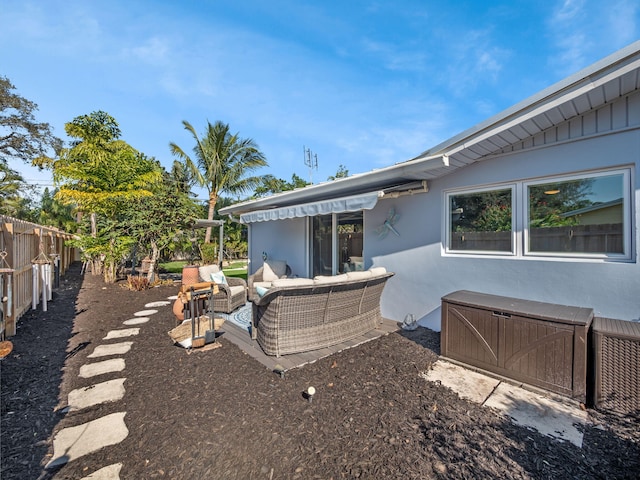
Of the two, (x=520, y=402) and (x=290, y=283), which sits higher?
(x=290, y=283)

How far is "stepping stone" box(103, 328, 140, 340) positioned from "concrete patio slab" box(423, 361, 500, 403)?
7.39 m

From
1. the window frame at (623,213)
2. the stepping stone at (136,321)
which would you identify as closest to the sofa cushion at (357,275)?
the window frame at (623,213)

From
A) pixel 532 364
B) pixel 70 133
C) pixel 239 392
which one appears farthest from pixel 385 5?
pixel 70 133

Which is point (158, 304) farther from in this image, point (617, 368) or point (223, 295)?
point (617, 368)

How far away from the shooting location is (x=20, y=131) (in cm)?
2711

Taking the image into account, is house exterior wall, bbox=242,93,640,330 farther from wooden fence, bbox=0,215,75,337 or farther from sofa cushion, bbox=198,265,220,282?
wooden fence, bbox=0,215,75,337

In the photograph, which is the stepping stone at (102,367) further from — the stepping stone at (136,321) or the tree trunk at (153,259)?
the tree trunk at (153,259)

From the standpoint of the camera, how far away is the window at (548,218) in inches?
196

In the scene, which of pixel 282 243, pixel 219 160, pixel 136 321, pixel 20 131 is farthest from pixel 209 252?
pixel 20 131

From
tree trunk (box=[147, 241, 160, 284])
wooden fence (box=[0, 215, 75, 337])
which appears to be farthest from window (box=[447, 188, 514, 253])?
tree trunk (box=[147, 241, 160, 284])

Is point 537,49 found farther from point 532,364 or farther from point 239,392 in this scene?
point 239,392

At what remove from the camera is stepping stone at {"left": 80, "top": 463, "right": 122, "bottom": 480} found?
9.73ft

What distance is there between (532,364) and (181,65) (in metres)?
15.4

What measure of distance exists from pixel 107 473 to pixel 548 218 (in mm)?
7930
